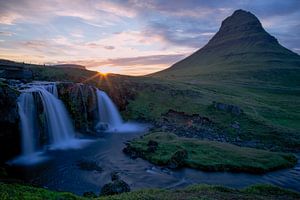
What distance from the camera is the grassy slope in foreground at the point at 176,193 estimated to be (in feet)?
50.1

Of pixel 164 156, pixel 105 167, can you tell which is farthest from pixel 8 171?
pixel 164 156

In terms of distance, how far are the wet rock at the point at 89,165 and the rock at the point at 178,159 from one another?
797cm

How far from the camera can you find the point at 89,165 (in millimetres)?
33219

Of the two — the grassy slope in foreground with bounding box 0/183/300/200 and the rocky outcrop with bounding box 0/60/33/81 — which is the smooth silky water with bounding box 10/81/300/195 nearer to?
the grassy slope in foreground with bounding box 0/183/300/200

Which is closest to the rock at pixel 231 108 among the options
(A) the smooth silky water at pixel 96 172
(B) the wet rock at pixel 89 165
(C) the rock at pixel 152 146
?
(A) the smooth silky water at pixel 96 172

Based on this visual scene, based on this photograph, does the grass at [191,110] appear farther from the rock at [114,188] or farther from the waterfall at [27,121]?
the rock at [114,188]

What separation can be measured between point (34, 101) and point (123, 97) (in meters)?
28.2

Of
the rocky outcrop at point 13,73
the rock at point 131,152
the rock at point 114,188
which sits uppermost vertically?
the rocky outcrop at point 13,73

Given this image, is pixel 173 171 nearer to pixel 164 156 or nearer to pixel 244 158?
pixel 164 156

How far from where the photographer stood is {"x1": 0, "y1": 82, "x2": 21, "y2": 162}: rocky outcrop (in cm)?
3403

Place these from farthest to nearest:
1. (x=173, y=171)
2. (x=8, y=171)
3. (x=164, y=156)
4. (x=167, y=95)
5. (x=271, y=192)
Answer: (x=167, y=95), (x=164, y=156), (x=173, y=171), (x=8, y=171), (x=271, y=192)

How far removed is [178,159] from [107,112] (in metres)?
29.3

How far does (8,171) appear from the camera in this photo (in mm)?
30406

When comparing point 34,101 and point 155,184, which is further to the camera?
point 34,101
